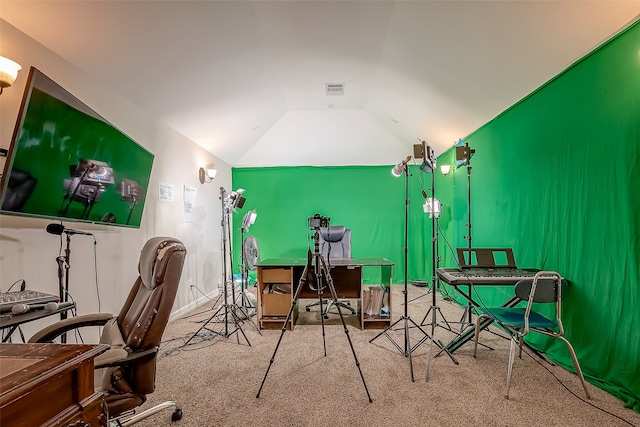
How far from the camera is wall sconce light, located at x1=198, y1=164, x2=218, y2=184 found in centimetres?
484

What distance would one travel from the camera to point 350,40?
3219 mm

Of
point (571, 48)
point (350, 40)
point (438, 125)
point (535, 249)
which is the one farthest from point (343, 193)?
point (571, 48)

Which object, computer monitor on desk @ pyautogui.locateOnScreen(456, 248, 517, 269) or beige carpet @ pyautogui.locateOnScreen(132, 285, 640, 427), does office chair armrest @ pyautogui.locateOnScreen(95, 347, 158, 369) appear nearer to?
beige carpet @ pyautogui.locateOnScreen(132, 285, 640, 427)

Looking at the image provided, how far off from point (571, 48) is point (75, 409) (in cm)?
342

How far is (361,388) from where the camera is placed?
2.16 metres

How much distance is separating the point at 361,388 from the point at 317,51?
331 cm

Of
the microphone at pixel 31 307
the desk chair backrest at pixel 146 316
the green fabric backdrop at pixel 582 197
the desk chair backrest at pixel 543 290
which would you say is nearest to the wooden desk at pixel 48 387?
the desk chair backrest at pixel 146 316

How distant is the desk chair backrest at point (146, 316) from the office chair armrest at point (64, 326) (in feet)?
0.39

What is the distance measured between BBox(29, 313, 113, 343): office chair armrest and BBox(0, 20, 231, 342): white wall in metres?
0.72

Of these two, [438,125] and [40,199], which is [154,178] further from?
[438,125]

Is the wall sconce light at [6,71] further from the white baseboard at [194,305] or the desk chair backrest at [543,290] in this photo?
the desk chair backrest at [543,290]

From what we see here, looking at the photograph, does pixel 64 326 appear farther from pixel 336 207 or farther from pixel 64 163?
pixel 336 207

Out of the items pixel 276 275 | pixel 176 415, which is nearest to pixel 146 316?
pixel 176 415

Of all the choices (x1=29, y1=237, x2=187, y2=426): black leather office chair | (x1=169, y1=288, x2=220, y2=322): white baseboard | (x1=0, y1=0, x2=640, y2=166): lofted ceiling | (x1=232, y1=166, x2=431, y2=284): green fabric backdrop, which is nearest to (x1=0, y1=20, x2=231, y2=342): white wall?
(x1=169, y1=288, x2=220, y2=322): white baseboard
